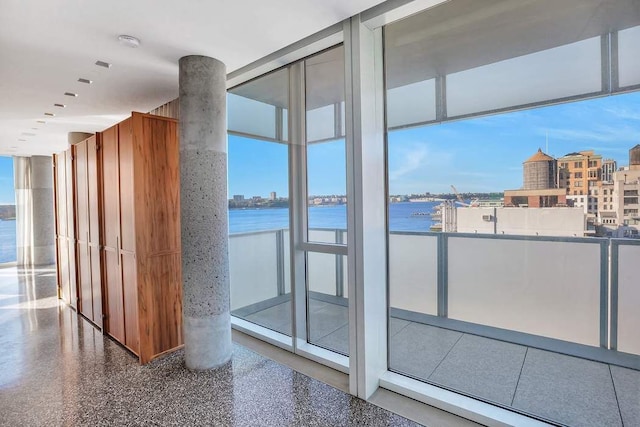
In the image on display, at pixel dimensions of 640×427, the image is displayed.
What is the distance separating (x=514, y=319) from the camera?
2473 millimetres

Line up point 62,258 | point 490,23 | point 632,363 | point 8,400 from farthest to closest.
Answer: point 62,258
point 8,400
point 490,23
point 632,363

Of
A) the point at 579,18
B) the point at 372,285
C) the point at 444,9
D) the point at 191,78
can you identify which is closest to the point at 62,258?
the point at 191,78

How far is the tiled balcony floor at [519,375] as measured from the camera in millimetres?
2207

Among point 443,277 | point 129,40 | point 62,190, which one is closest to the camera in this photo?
point 129,40

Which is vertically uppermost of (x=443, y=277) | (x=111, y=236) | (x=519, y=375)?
(x=111, y=236)

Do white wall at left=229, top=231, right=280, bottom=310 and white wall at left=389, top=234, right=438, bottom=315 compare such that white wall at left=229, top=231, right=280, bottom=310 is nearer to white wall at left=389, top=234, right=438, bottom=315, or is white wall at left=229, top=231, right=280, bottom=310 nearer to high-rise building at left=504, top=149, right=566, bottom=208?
white wall at left=389, top=234, right=438, bottom=315

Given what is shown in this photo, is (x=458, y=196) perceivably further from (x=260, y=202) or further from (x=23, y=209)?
(x=23, y=209)

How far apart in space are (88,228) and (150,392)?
2.60 meters

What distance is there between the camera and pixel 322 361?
3148mm

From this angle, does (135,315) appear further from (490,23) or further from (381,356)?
(490,23)

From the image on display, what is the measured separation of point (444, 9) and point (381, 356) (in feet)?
9.50

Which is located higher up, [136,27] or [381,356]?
[136,27]

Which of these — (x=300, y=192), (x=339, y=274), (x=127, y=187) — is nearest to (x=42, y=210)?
(x=127, y=187)

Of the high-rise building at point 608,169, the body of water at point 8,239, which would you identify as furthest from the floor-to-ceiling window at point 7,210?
the high-rise building at point 608,169
